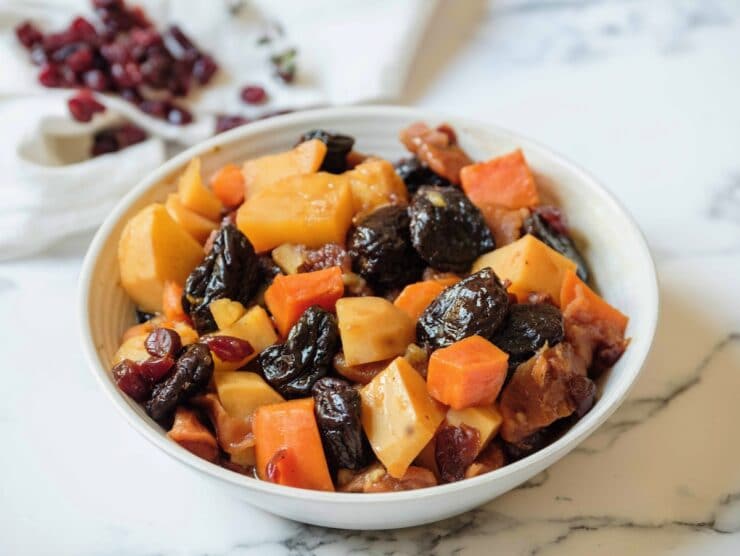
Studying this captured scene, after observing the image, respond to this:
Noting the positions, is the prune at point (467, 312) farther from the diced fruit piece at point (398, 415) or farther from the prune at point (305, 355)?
the prune at point (305, 355)

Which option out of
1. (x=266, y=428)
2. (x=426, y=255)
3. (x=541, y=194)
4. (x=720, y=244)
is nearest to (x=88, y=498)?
(x=266, y=428)

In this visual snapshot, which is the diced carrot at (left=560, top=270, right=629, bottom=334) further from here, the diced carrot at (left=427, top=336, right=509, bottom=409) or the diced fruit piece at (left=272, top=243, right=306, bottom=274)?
the diced fruit piece at (left=272, top=243, right=306, bottom=274)

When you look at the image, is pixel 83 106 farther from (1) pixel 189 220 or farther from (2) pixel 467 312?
(2) pixel 467 312

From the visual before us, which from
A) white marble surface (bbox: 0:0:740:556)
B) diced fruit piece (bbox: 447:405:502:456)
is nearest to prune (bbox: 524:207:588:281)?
white marble surface (bbox: 0:0:740:556)

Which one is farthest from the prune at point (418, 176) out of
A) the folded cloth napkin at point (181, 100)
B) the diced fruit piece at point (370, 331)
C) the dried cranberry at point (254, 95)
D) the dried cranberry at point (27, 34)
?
the dried cranberry at point (27, 34)

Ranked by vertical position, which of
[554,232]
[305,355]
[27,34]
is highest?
[554,232]

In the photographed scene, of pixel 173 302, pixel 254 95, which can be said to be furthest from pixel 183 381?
pixel 254 95
